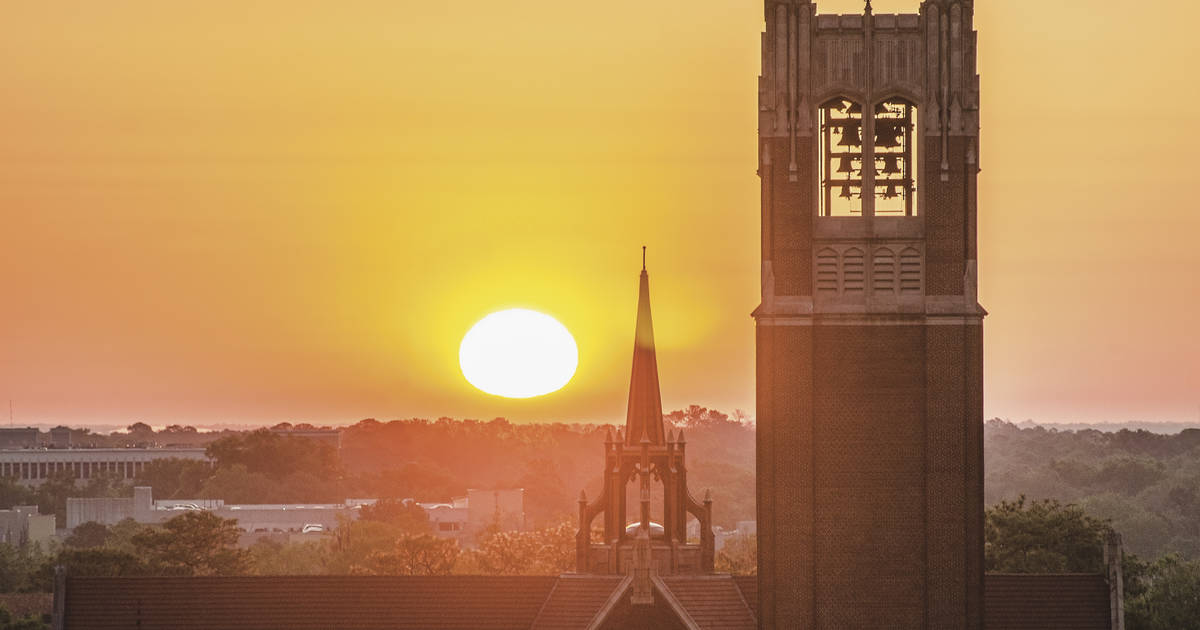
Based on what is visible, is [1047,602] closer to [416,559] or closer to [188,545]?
[188,545]

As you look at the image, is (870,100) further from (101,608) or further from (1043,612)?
(101,608)

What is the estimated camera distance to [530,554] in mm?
140875

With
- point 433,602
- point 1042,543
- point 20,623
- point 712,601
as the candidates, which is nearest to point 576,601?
point 712,601

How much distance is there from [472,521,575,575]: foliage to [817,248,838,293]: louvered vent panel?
83133 millimetres

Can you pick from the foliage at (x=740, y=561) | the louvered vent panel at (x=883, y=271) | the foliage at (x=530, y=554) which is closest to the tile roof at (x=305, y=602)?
the louvered vent panel at (x=883, y=271)

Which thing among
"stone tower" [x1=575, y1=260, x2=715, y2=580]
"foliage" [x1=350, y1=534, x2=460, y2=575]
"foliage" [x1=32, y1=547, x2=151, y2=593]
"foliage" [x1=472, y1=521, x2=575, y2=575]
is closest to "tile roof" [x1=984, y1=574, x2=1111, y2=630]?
"stone tower" [x1=575, y1=260, x2=715, y2=580]

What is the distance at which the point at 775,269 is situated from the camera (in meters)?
53.4

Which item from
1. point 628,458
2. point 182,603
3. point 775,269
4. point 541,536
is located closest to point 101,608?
point 182,603

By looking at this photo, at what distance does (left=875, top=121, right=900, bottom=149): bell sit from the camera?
5388 cm

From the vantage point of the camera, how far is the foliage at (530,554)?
451 feet

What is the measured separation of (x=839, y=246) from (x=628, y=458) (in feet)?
92.4

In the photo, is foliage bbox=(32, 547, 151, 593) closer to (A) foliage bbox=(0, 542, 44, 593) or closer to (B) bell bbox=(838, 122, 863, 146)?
(A) foliage bbox=(0, 542, 44, 593)

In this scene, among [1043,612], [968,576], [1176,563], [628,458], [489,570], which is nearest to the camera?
[968,576]

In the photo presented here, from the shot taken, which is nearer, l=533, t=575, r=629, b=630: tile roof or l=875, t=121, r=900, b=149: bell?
l=875, t=121, r=900, b=149: bell
